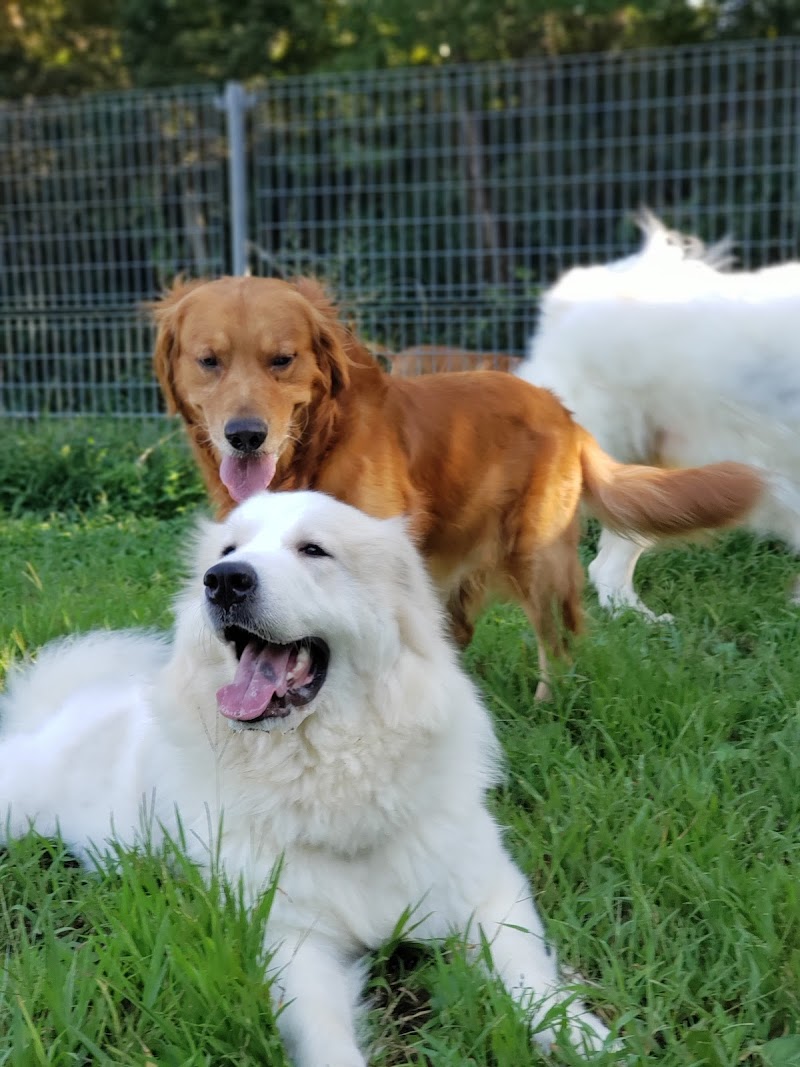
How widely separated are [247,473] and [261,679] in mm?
1237

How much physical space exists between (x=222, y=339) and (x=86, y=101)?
545 centimetres

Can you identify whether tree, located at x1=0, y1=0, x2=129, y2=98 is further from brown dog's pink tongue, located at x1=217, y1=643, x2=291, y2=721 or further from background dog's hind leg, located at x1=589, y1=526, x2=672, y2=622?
brown dog's pink tongue, located at x1=217, y1=643, x2=291, y2=721

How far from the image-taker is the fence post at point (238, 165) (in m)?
7.28

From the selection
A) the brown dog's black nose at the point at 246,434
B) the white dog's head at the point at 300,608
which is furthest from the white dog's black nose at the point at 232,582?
the brown dog's black nose at the point at 246,434

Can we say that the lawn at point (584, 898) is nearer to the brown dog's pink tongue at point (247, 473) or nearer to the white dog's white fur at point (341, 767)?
the white dog's white fur at point (341, 767)

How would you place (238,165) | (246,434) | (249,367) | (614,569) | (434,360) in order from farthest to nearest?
1. (238,165)
2. (434,360)
3. (614,569)
4. (249,367)
5. (246,434)

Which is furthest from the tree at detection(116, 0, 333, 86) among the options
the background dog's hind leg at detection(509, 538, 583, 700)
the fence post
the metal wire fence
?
the background dog's hind leg at detection(509, 538, 583, 700)

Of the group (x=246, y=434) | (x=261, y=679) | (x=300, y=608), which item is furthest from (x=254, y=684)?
(x=246, y=434)

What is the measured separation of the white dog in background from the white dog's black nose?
2.48m

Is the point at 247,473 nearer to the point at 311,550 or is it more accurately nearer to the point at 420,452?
the point at 420,452

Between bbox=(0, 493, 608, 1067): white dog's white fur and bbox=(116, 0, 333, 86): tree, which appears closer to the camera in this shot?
bbox=(0, 493, 608, 1067): white dog's white fur

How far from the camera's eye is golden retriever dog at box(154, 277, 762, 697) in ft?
10.7

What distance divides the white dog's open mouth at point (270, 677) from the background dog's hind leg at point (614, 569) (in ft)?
7.53

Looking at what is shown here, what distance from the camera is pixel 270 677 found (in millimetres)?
2100
